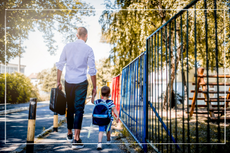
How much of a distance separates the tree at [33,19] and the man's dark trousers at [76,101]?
6.19m

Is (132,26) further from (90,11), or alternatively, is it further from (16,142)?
(16,142)

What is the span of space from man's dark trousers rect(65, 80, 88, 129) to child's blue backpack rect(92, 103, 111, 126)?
280mm

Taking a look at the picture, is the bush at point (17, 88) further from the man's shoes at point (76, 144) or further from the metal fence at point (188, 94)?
the man's shoes at point (76, 144)

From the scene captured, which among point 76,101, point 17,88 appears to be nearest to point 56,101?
point 76,101

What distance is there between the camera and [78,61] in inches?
133

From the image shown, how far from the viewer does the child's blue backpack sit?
3.40 meters

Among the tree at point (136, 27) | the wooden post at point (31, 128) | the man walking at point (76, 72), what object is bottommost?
the wooden post at point (31, 128)

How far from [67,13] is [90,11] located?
1.63 metres

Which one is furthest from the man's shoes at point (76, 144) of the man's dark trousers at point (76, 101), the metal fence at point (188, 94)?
the metal fence at point (188, 94)

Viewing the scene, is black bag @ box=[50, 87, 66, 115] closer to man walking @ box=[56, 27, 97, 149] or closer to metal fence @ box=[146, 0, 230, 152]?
man walking @ box=[56, 27, 97, 149]

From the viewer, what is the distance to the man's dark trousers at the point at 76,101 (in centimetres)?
321

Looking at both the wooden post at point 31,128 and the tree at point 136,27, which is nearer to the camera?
the wooden post at point 31,128

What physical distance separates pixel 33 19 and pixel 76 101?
9203 millimetres

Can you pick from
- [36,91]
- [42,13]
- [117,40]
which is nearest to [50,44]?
[42,13]
